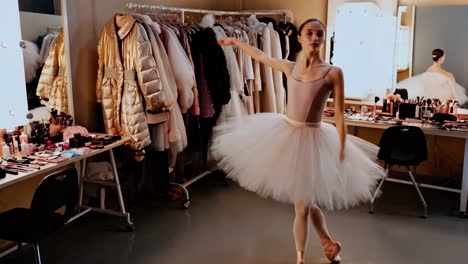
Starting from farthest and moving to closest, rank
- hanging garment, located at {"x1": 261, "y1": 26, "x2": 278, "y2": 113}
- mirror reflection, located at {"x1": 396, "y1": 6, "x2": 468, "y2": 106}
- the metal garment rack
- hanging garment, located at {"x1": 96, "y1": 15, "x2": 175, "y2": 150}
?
hanging garment, located at {"x1": 261, "y1": 26, "x2": 278, "y2": 113} → mirror reflection, located at {"x1": 396, "y1": 6, "x2": 468, "y2": 106} → the metal garment rack → hanging garment, located at {"x1": 96, "y1": 15, "x2": 175, "y2": 150}

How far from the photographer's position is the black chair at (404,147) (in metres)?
3.97

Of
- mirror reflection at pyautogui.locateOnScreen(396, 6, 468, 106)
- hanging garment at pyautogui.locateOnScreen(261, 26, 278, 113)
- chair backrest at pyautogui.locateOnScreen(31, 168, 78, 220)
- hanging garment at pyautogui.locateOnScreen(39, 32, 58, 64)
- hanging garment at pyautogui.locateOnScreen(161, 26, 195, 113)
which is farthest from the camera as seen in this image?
hanging garment at pyautogui.locateOnScreen(261, 26, 278, 113)

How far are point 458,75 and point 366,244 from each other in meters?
2.13

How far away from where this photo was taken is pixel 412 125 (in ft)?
13.8

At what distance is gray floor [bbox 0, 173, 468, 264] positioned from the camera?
3217mm

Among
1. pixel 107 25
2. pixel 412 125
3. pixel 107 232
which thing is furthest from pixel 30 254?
pixel 412 125

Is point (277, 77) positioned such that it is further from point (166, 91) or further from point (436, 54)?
point (166, 91)

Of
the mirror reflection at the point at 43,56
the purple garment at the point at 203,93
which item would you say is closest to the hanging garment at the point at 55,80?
the mirror reflection at the point at 43,56

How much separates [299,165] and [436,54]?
8.64 feet

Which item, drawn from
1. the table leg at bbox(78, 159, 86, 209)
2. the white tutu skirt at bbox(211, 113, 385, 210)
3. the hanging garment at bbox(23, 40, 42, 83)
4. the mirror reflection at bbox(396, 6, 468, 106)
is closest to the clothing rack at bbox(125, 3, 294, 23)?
the hanging garment at bbox(23, 40, 42, 83)

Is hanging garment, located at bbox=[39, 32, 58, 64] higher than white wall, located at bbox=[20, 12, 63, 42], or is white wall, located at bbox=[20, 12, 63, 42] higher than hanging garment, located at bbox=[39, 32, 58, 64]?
white wall, located at bbox=[20, 12, 63, 42]

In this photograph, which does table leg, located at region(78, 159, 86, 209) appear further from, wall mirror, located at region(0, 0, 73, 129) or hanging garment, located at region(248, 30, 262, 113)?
hanging garment, located at region(248, 30, 262, 113)

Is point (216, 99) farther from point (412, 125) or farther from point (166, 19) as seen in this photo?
point (412, 125)

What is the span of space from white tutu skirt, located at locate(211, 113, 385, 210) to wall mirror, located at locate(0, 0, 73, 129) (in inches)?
57.6
